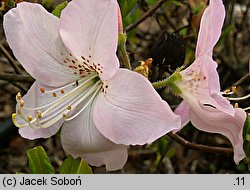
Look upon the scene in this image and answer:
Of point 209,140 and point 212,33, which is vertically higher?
point 212,33

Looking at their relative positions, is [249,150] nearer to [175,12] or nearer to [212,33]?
[212,33]

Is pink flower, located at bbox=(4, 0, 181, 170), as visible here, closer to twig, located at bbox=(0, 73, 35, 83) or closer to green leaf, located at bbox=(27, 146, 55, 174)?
green leaf, located at bbox=(27, 146, 55, 174)

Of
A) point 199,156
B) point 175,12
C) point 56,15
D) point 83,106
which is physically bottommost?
point 199,156

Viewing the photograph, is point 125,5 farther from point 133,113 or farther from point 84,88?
point 133,113

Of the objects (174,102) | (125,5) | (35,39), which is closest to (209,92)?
(35,39)

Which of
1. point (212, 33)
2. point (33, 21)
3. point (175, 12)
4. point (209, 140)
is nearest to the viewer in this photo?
point (212, 33)

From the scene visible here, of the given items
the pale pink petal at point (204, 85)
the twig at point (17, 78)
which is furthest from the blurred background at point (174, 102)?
the pale pink petal at point (204, 85)

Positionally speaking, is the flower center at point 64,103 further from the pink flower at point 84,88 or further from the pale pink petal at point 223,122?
the pale pink petal at point 223,122

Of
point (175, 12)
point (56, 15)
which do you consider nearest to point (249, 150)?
point (56, 15)
